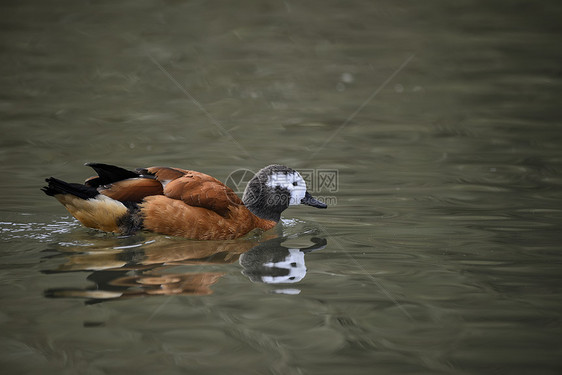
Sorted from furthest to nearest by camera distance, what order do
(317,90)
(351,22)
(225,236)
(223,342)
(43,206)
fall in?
1. (351,22)
2. (317,90)
3. (43,206)
4. (225,236)
5. (223,342)

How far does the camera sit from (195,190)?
725cm

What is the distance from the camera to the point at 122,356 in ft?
14.2

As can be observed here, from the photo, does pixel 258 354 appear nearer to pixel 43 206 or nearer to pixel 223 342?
pixel 223 342

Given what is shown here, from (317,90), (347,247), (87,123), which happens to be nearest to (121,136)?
(87,123)

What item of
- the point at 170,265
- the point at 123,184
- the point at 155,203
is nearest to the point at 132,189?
the point at 123,184

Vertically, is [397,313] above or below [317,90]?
below

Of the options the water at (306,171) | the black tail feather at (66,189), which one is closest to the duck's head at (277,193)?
the water at (306,171)

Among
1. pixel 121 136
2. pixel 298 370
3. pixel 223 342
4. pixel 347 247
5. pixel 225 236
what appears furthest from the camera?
pixel 121 136

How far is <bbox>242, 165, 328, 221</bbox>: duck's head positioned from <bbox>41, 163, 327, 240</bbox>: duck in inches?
17.1

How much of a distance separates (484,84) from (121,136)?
8062 millimetres

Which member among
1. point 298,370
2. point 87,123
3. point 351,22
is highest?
point 351,22

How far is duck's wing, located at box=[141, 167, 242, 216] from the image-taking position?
23.7 ft

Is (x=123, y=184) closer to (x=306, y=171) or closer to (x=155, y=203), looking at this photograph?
(x=155, y=203)

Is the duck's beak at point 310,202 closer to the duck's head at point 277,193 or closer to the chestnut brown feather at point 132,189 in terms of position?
the duck's head at point 277,193
